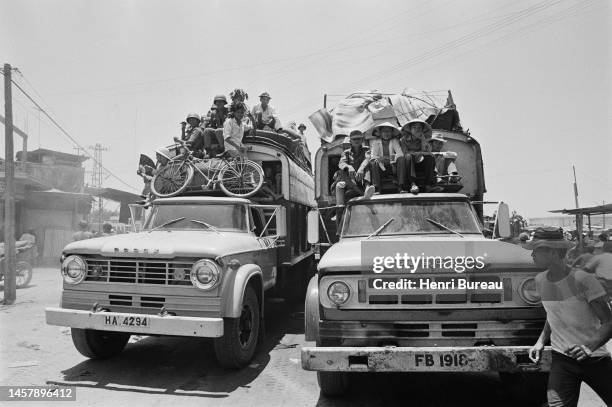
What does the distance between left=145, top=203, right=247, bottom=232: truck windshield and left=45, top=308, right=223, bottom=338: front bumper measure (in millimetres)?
1530

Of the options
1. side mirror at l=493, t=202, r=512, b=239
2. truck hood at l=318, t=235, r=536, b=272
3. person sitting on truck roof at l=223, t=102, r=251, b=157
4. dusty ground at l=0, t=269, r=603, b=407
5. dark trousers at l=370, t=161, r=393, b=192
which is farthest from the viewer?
person sitting on truck roof at l=223, t=102, r=251, b=157

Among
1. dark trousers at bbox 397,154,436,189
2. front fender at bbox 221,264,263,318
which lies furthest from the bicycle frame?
dark trousers at bbox 397,154,436,189

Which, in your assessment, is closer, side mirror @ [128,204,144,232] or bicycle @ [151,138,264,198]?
side mirror @ [128,204,144,232]

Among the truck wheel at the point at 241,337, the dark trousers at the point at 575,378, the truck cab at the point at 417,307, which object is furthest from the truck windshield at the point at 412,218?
the dark trousers at the point at 575,378

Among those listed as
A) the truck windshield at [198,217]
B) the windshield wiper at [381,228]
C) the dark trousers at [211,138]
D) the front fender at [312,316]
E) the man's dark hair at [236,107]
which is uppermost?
the man's dark hair at [236,107]

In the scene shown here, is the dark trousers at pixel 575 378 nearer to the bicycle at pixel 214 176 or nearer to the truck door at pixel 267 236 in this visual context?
the truck door at pixel 267 236

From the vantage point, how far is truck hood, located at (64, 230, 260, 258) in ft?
15.8

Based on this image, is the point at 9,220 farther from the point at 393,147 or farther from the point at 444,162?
the point at 444,162

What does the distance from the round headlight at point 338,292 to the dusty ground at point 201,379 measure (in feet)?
3.80

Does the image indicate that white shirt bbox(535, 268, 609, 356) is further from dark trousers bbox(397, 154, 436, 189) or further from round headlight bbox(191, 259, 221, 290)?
round headlight bbox(191, 259, 221, 290)

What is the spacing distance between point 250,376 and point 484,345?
8.50 feet

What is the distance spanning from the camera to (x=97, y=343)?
5469 mm

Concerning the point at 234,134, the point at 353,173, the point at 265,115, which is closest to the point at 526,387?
the point at 353,173

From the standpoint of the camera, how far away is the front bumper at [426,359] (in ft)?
11.1
